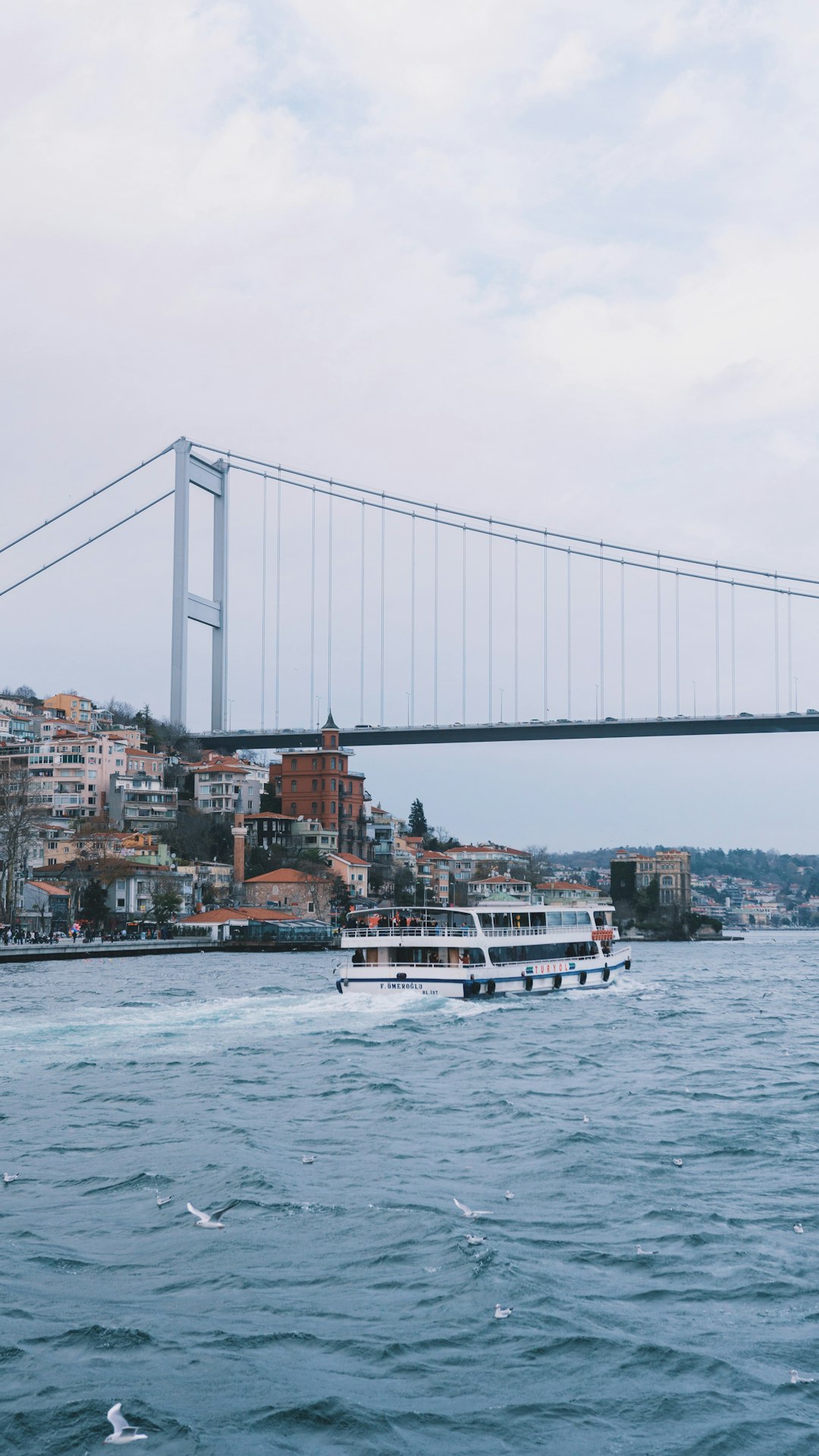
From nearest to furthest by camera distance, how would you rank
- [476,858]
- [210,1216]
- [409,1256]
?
[409,1256] → [210,1216] → [476,858]

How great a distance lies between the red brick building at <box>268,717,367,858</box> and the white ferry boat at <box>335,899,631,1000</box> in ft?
194

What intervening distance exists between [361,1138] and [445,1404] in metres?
6.81

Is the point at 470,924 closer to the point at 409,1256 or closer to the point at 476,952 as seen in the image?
the point at 476,952

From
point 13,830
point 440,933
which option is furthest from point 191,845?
point 440,933

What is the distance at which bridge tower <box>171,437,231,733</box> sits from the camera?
77500 mm

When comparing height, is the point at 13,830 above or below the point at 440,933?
above

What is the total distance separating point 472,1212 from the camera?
10.7m

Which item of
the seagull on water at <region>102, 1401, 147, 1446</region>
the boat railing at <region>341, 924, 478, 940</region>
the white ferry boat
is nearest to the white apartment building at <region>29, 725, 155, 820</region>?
the white ferry boat

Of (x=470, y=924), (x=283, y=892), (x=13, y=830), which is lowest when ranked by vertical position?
(x=283, y=892)

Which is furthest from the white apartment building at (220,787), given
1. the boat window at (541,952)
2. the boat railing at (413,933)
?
the boat railing at (413,933)

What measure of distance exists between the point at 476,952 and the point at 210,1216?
75.6 feet

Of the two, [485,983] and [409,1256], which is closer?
[409,1256]

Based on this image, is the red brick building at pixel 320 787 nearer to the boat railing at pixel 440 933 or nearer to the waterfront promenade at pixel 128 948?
the waterfront promenade at pixel 128 948

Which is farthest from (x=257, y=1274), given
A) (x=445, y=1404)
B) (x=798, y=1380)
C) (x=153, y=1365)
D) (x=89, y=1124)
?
(x=89, y=1124)
